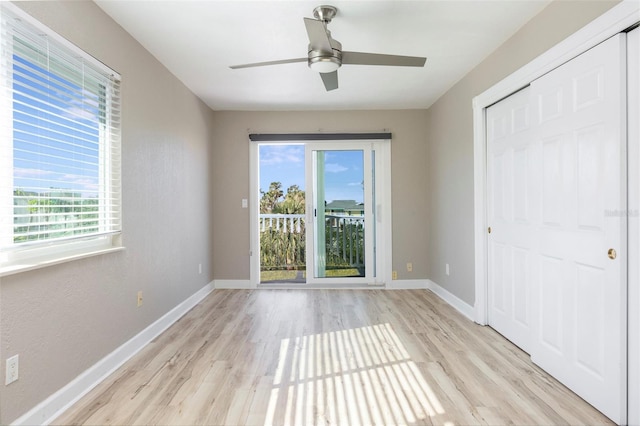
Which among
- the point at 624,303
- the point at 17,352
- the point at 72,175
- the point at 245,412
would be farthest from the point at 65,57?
the point at 624,303

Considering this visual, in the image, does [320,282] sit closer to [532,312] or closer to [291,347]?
[291,347]

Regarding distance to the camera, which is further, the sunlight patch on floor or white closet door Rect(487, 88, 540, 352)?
white closet door Rect(487, 88, 540, 352)

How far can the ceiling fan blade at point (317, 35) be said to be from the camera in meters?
1.93

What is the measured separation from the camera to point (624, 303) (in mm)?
1797

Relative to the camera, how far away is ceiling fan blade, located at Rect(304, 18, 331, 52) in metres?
1.93

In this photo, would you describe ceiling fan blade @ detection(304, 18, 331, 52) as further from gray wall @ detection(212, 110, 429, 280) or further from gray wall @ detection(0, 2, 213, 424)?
gray wall @ detection(212, 110, 429, 280)

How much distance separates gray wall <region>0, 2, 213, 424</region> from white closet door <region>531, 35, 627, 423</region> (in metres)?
2.95

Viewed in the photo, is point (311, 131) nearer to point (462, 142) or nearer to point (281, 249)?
point (462, 142)

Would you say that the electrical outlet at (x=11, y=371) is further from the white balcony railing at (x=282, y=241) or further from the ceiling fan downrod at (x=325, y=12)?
the white balcony railing at (x=282, y=241)

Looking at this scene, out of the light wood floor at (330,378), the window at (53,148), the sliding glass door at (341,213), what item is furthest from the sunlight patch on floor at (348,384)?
the sliding glass door at (341,213)

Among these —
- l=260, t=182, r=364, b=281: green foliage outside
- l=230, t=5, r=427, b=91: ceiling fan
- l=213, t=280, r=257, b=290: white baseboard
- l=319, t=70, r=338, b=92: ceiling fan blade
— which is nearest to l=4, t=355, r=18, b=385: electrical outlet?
l=230, t=5, r=427, b=91: ceiling fan

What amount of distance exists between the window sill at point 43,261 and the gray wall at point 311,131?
8.19 feet

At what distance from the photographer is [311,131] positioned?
4.87 m

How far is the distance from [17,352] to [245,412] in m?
1.14
